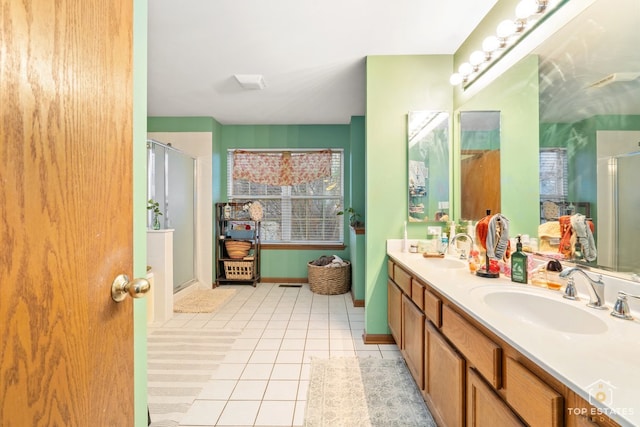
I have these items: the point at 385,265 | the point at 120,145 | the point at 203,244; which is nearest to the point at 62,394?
the point at 120,145

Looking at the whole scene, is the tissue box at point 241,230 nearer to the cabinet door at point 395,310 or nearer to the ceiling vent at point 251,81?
the ceiling vent at point 251,81

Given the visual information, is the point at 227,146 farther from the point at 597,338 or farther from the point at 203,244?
the point at 597,338

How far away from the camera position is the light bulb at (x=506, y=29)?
165 cm

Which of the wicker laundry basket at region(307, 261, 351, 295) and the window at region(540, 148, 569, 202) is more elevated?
the window at region(540, 148, 569, 202)

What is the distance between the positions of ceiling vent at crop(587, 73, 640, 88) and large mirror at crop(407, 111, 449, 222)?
121 cm

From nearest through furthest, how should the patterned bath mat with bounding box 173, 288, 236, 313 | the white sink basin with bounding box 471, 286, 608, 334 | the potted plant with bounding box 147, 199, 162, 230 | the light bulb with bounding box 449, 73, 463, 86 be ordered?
1. the white sink basin with bounding box 471, 286, 608, 334
2. the light bulb with bounding box 449, 73, 463, 86
3. the potted plant with bounding box 147, 199, 162, 230
4. the patterned bath mat with bounding box 173, 288, 236, 313

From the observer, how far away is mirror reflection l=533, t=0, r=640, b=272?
104 cm

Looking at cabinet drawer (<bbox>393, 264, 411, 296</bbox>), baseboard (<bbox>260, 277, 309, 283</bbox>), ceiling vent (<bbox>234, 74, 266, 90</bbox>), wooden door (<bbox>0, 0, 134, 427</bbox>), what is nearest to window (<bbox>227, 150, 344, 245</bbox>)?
baseboard (<bbox>260, 277, 309, 283</bbox>)

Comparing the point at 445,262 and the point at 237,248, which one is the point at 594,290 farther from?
the point at 237,248

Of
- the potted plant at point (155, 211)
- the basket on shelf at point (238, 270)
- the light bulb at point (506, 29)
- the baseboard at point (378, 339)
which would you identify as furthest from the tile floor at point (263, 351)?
the light bulb at point (506, 29)

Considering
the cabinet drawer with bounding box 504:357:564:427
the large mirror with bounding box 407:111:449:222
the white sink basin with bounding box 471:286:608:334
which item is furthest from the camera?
the large mirror with bounding box 407:111:449:222

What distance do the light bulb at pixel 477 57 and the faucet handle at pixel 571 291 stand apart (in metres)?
1.56

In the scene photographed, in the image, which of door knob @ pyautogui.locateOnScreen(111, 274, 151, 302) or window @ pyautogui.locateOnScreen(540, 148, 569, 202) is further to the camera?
window @ pyautogui.locateOnScreen(540, 148, 569, 202)

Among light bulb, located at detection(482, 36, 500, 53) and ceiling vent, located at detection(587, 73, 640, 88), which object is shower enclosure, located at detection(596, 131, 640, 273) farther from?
light bulb, located at detection(482, 36, 500, 53)
